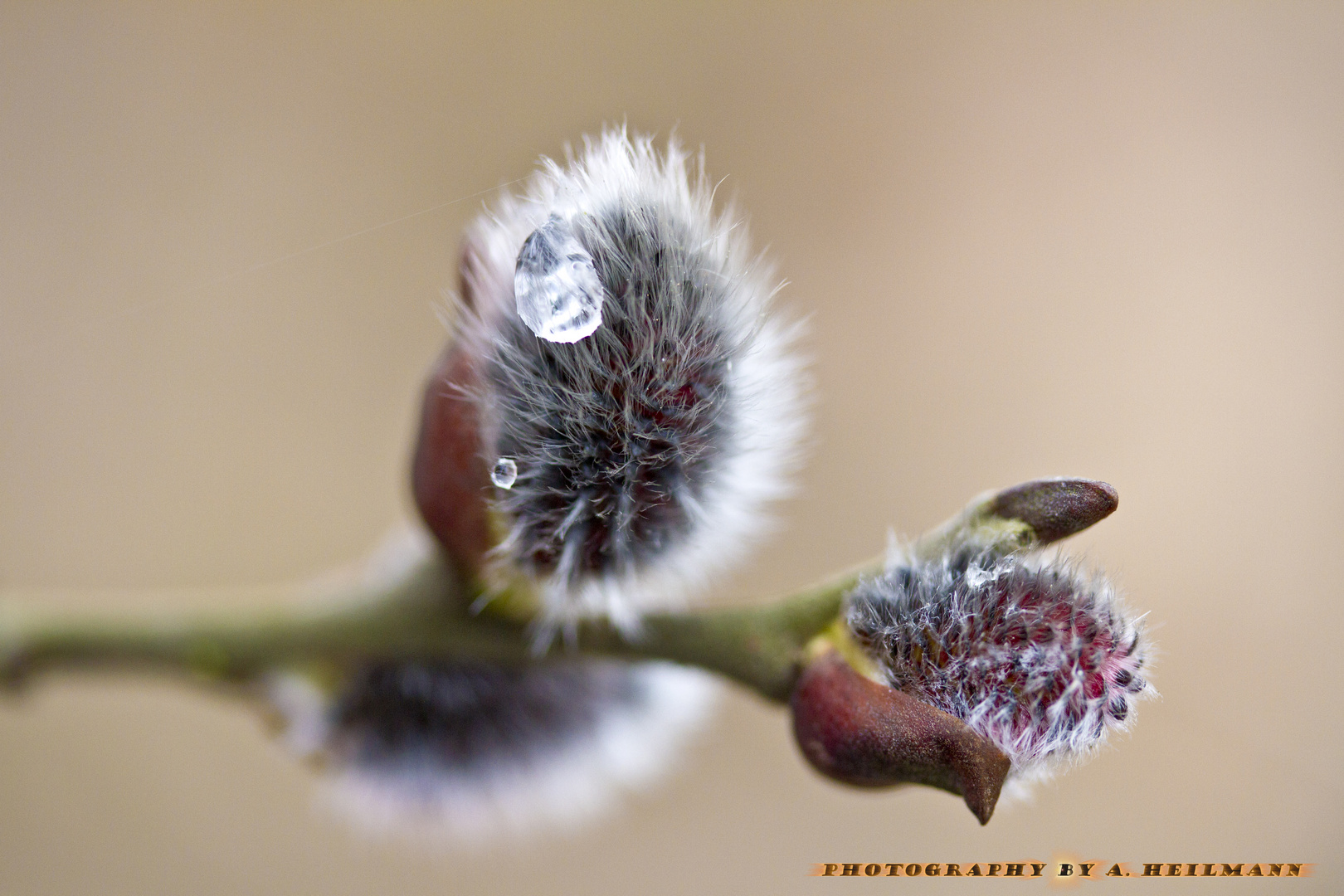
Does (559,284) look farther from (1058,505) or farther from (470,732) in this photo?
(470,732)

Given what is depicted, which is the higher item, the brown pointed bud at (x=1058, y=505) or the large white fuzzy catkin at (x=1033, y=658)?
the brown pointed bud at (x=1058, y=505)

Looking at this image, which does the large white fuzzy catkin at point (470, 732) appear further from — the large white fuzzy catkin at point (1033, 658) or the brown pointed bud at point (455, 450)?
the large white fuzzy catkin at point (1033, 658)

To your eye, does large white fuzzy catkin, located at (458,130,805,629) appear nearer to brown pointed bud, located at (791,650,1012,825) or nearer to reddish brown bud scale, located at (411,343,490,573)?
reddish brown bud scale, located at (411,343,490,573)

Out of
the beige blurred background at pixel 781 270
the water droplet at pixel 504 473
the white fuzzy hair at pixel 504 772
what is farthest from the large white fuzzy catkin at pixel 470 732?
the beige blurred background at pixel 781 270

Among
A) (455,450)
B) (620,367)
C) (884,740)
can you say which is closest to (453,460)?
(455,450)

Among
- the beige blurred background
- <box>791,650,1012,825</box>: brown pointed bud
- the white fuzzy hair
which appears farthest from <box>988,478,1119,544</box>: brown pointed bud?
the beige blurred background
